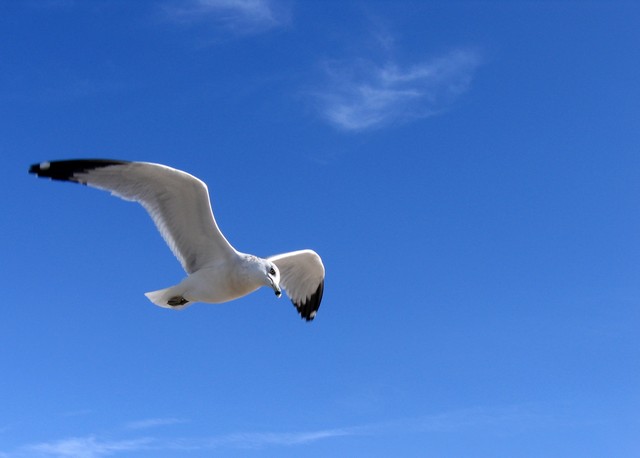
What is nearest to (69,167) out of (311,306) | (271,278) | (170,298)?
(170,298)

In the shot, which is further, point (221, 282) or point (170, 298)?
point (170, 298)

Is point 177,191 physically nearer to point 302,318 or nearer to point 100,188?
point 100,188

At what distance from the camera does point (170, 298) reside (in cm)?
1410

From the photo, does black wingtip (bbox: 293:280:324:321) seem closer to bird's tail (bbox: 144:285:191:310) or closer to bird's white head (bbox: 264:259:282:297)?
bird's tail (bbox: 144:285:191:310)

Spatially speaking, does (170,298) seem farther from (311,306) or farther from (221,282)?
(311,306)

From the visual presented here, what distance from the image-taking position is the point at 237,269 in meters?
13.5

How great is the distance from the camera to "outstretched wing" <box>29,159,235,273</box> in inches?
519

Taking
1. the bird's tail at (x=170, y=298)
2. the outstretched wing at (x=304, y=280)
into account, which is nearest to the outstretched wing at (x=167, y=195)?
the bird's tail at (x=170, y=298)

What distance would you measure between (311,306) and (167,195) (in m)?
4.52

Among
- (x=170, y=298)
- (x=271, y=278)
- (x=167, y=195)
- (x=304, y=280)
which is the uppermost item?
(x=304, y=280)

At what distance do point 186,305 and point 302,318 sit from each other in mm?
3532

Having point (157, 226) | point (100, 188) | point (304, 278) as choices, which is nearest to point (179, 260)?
point (157, 226)

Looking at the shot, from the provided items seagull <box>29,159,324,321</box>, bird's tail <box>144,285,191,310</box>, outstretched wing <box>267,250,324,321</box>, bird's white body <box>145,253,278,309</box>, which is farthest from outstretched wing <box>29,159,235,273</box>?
outstretched wing <box>267,250,324,321</box>

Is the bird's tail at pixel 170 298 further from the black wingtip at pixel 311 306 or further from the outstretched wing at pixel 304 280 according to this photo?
the black wingtip at pixel 311 306
